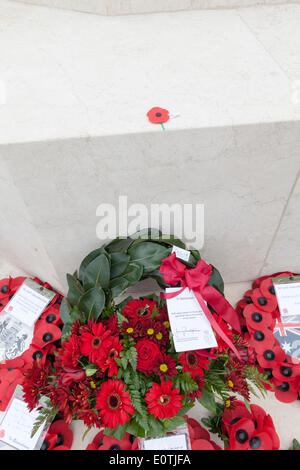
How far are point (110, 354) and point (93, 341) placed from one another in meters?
0.06

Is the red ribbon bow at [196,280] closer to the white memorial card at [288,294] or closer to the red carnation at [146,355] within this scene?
the red carnation at [146,355]

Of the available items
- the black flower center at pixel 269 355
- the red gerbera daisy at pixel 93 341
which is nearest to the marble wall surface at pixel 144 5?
the red gerbera daisy at pixel 93 341

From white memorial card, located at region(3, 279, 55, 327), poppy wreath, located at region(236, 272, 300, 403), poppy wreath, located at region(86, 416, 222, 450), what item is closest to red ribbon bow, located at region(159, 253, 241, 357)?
poppy wreath, located at region(236, 272, 300, 403)

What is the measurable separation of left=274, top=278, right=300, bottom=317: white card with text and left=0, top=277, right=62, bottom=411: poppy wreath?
103 centimetres

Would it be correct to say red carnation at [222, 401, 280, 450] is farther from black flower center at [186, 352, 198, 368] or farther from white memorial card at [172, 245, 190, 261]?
white memorial card at [172, 245, 190, 261]

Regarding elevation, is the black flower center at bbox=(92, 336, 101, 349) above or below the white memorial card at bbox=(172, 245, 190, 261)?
below

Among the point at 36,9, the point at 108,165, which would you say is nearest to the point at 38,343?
the point at 108,165

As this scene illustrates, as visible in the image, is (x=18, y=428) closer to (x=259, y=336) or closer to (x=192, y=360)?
(x=192, y=360)

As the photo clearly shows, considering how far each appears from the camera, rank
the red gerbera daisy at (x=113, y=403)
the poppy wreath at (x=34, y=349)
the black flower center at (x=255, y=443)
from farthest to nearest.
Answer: the poppy wreath at (x=34, y=349) → the black flower center at (x=255, y=443) → the red gerbera daisy at (x=113, y=403)

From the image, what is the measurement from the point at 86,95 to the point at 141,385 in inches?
37.8

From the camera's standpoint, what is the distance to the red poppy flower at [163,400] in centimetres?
89

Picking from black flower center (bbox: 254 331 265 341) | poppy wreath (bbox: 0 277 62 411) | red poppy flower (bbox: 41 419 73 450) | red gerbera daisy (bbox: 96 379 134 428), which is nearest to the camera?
red gerbera daisy (bbox: 96 379 134 428)

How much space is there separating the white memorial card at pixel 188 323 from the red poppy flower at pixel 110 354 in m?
0.18

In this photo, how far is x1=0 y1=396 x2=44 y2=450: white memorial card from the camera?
3.85 ft
